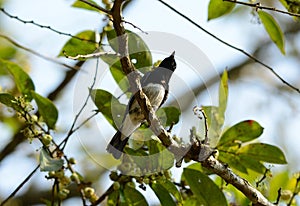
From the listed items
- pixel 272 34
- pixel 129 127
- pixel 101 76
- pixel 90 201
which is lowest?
pixel 90 201

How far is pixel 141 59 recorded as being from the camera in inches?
93.6

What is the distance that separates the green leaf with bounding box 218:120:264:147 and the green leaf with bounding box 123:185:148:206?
417mm

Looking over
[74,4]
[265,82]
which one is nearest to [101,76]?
[74,4]

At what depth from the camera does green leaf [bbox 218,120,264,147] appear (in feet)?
7.95

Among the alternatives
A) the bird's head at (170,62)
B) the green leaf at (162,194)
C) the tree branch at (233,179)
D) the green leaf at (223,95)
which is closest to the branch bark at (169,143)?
the tree branch at (233,179)

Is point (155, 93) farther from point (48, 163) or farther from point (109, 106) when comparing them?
point (48, 163)

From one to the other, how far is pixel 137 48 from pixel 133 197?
0.61 m

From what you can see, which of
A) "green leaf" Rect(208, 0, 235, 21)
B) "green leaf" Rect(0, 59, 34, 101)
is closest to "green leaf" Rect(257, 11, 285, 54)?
"green leaf" Rect(208, 0, 235, 21)

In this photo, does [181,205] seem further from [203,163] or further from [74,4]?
[74,4]

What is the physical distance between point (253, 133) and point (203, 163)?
22.8 inches

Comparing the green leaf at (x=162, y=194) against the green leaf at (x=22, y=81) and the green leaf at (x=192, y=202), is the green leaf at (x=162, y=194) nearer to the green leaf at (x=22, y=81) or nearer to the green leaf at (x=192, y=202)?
the green leaf at (x=192, y=202)

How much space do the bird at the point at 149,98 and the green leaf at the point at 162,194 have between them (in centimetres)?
22

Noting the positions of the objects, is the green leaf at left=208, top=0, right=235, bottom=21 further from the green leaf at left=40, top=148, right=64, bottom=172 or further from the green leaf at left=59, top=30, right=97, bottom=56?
the green leaf at left=40, top=148, right=64, bottom=172

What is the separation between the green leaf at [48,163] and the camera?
6.53ft
